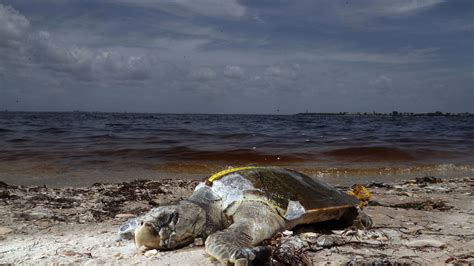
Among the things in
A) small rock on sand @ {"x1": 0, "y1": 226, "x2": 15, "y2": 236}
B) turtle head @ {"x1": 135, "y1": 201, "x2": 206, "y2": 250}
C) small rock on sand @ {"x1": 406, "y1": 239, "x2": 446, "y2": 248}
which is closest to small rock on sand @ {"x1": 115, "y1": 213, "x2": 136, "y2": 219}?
small rock on sand @ {"x1": 0, "y1": 226, "x2": 15, "y2": 236}

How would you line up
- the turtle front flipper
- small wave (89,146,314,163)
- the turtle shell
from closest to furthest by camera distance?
the turtle front flipper
the turtle shell
small wave (89,146,314,163)

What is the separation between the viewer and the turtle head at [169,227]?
9.66ft

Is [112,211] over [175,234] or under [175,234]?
under

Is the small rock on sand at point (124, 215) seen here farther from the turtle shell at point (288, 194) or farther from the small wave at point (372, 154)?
the small wave at point (372, 154)

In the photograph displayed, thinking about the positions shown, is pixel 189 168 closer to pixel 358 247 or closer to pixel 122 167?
pixel 122 167

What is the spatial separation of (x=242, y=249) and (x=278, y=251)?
37 cm

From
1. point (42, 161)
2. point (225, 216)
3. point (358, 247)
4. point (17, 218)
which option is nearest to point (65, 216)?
point (17, 218)

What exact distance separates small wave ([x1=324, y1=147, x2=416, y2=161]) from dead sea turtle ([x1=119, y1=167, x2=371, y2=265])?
8138 millimetres

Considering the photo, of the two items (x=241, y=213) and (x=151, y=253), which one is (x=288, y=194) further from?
(x=151, y=253)

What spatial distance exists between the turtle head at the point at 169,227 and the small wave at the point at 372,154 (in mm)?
9449

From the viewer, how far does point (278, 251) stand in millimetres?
2836

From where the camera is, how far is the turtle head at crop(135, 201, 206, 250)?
9.66 ft

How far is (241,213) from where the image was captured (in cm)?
347

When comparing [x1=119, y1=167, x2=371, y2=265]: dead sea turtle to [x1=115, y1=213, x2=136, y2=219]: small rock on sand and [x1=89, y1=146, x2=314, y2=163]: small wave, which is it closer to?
[x1=115, y1=213, x2=136, y2=219]: small rock on sand
